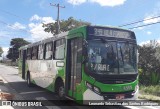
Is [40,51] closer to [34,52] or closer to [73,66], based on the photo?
[34,52]

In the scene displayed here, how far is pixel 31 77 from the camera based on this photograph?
19.4 meters

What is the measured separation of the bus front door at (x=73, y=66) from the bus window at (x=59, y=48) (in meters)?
0.75

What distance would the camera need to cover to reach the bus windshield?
10.5 m

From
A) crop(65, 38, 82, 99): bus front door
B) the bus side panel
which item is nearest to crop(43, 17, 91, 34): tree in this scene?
the bus side panel

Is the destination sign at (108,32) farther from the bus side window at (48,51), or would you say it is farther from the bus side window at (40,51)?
the bus side window at (40,51)

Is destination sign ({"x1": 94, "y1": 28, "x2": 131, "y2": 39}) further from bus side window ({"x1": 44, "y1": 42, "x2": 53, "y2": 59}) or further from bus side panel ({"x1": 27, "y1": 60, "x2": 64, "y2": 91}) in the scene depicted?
bus side window ({"x1": 44, "y1": 42, "x2": 53, "y2": 59})

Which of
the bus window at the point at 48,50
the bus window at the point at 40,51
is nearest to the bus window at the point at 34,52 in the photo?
the bus window at the point at 40,51

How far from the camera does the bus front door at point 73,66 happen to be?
439 inches

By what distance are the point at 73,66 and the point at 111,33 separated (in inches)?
77.6

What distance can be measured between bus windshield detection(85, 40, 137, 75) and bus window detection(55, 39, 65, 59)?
8.44 feet

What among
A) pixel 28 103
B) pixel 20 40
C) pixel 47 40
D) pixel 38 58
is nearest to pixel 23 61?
pixel 38 58

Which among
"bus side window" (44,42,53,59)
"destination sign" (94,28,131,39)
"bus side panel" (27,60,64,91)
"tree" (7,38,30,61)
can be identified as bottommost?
"bus side panel" (27,60,64,91)

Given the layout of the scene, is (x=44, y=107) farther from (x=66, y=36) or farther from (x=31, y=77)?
(x=31, y=77)

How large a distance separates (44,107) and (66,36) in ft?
9.98
